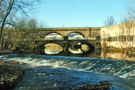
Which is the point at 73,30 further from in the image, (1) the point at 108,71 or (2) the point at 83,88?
(2) the point at 83,88

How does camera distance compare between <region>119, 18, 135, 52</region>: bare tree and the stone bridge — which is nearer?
<region>119, 18, 135, 52</region>: bare tree

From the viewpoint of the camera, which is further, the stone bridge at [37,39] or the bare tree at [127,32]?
the stone bridge at [37,39]

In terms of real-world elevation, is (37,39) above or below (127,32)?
below

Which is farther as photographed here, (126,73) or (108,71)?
(108,71)

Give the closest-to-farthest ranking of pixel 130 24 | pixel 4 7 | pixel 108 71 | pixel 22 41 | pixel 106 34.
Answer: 1. pixel 108 71
2. pixel 4 7
3. pixel 130 24
4. pixel 22 41
5. pixel 106 34

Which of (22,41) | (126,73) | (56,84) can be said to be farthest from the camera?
(22,41)

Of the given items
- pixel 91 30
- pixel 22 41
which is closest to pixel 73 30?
pixel 91 30

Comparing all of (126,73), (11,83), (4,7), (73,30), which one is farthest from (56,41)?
(11,83)

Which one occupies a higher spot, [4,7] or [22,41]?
[4,7]

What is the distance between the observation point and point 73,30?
177ft

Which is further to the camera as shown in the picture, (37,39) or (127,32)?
(37,39)

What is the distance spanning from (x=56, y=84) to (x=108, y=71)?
5.57 meters

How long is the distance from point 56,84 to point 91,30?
152 feet

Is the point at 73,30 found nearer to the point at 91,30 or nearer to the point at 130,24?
the point at 91,30
